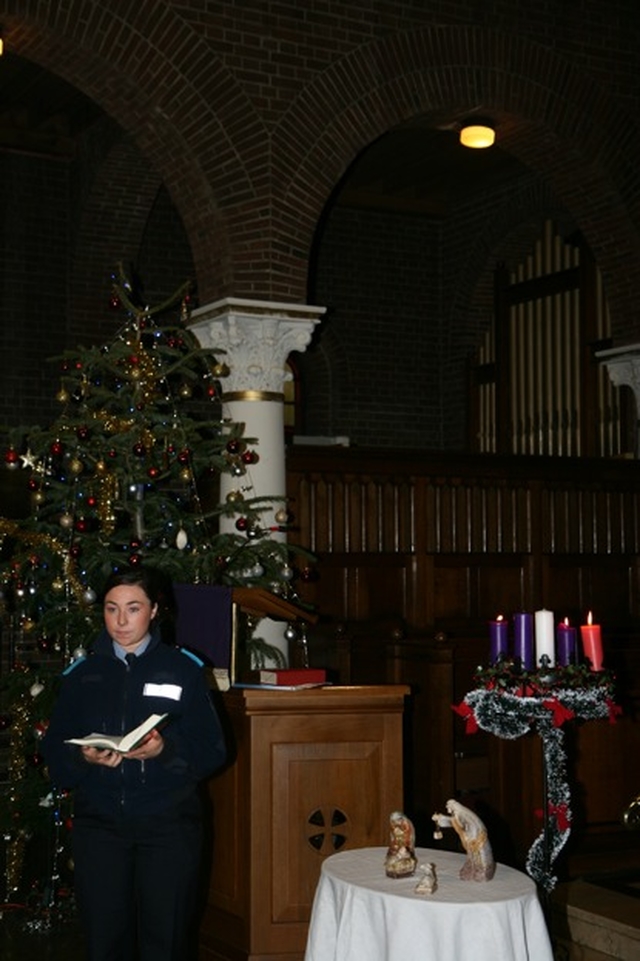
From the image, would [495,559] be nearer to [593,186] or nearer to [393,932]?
[593,186]

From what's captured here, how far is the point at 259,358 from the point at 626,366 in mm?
3564

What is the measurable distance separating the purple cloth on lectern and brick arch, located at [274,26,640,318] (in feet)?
12.6

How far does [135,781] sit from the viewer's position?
413cm

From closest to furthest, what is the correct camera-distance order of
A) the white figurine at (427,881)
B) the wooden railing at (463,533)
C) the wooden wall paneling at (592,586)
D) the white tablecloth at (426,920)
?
the white tablecloth at (426,920) → the white figurine at (427,881) → the wooden railing at (463,533) → the wooden wall paneling at (592,586)

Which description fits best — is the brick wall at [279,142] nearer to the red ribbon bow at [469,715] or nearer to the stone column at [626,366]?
the stone column at [626,366]

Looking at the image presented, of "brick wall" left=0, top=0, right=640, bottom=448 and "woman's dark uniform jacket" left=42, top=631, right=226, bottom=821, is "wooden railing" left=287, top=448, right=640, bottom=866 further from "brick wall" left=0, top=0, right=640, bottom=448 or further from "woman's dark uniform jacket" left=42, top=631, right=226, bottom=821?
"woman's dark uniform jacket" left=42, top=631, right=226, bottom=821

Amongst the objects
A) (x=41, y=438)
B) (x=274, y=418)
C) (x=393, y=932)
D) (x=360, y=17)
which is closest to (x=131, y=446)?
(x=41, y=438)

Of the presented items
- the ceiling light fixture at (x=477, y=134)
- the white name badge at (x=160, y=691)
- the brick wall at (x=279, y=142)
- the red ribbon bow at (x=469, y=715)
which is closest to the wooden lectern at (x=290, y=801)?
the red ribbon bow at (x=469, y=715)

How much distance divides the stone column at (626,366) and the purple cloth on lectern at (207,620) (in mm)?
6020

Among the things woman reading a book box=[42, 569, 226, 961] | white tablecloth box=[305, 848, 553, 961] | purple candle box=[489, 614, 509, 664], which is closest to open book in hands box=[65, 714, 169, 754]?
woman reading a book box=[42, 569, 226, 961]

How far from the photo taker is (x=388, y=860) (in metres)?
4.18

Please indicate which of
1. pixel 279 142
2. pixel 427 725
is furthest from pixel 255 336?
pixel 427 725

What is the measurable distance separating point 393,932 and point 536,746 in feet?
15.1

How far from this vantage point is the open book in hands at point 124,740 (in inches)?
154
